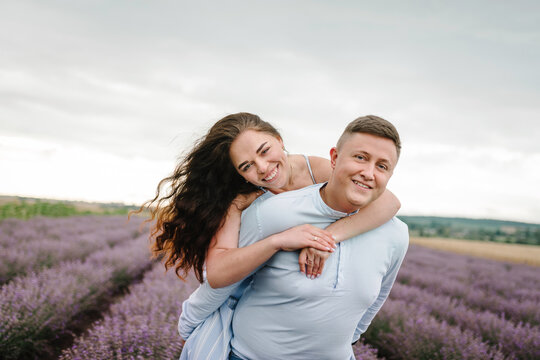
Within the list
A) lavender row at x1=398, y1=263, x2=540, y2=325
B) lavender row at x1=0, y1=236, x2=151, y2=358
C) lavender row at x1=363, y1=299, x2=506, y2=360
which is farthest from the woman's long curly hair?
lavender row at x1=398, y1=263, x2=540, y2=325

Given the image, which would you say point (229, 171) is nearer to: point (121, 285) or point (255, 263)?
point (255, 263)

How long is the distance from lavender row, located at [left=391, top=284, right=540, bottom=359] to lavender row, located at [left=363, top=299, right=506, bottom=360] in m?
0.25

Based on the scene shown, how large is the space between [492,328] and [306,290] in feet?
12.4

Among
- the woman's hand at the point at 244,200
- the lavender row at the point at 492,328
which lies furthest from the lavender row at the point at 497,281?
the woman's hand at the point at 244,200

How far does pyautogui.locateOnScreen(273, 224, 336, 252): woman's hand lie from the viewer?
122 centimetres

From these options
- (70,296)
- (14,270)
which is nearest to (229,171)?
(70,296)

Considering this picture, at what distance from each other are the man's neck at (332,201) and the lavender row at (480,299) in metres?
4.17

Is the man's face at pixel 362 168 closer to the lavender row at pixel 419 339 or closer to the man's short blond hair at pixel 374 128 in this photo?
the man's short blond hair at pixel 374 128

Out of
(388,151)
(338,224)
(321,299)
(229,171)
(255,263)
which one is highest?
(388,151)

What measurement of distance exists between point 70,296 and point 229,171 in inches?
115

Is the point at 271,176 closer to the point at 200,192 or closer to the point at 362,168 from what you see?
the point at 200,192

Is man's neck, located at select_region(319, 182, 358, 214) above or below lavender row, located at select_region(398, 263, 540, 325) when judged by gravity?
above

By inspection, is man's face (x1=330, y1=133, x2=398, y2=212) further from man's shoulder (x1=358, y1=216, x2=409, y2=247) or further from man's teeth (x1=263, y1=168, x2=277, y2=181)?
man's teeth (x1=263, y1=168, x2=277, y2=181)

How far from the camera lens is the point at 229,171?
1938 millimetres
